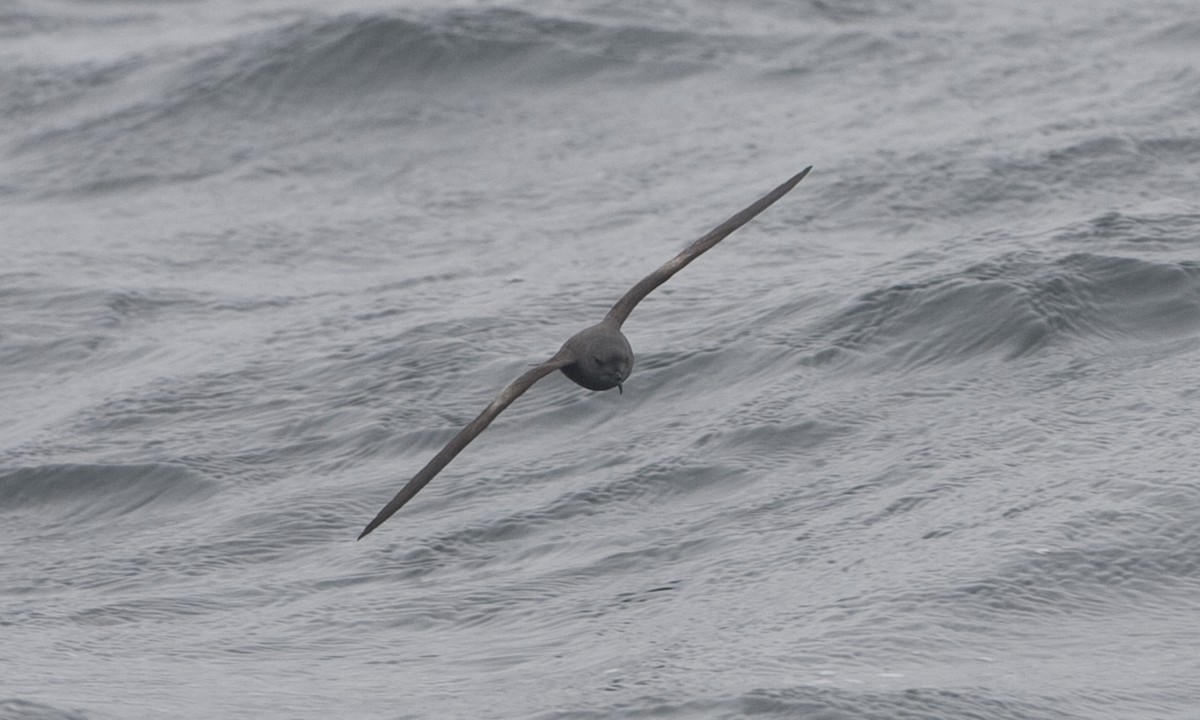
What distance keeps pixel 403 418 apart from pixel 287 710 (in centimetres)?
453

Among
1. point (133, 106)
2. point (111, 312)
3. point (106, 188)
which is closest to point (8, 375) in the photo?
point (111, 312)

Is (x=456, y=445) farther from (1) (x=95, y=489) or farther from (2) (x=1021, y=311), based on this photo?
(2) (x=1021, y=311)

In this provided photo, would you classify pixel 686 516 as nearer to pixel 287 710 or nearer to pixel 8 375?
pixel 287 710

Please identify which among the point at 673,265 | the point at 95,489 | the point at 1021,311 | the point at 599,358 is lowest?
the point at 95,489

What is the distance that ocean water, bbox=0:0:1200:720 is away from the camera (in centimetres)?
959

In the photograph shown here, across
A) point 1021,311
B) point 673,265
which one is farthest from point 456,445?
point 1021,311

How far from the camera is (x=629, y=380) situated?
45.0ft

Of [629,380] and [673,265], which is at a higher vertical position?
[673,265]

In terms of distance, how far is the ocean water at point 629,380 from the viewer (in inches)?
377

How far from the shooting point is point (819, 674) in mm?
8875

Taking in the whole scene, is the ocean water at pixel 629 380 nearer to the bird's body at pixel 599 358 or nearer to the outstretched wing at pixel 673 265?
the bird's body at pixel 599 358

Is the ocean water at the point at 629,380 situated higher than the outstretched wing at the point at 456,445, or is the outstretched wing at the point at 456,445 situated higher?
the outstretched wing at the point at 456,445

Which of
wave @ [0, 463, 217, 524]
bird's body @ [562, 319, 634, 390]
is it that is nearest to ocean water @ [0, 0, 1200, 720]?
wave @ [0, 463, 217, 524]

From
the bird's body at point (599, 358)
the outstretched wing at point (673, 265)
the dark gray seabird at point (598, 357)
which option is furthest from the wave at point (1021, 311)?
the bird's body at point (599, 358)
